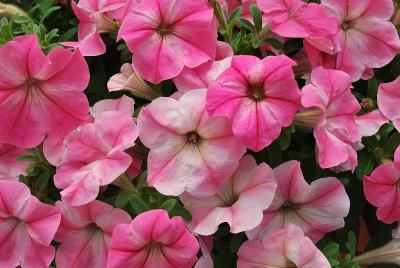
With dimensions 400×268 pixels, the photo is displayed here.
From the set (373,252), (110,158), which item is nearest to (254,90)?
(110,158)

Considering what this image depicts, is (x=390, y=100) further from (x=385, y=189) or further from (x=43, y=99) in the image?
(x=43, y=99)

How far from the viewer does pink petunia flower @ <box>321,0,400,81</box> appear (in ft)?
2.68

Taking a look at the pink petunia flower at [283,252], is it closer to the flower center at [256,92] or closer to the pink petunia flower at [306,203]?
the pink petunia flower at [306,203]

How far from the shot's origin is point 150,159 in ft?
2.30

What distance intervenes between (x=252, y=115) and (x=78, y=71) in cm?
A: 20

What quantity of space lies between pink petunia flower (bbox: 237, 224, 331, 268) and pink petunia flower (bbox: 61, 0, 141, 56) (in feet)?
1.00

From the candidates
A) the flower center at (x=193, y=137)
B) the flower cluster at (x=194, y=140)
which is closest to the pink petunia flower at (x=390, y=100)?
the flower cluster at (x=194, y=140)

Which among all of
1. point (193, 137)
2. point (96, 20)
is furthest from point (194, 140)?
point (96, 20)

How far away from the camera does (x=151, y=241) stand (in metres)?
0.68

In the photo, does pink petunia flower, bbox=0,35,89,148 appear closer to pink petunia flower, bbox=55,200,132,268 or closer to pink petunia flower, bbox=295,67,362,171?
pink petunia flower, bbox=55,200,132,268

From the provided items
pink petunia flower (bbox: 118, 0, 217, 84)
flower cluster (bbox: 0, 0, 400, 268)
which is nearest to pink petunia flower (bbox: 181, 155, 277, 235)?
flower cluster (bbox: 0, 0, 400, 268)

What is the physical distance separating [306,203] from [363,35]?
0.80ft

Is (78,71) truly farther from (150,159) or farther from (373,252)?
(373,252)

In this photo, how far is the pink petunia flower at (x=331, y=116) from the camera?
2.33ft
